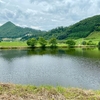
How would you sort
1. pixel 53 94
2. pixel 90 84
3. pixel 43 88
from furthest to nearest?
pixel 90 84, pixel 43 88, pixel 53 94

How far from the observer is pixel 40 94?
13.0 meters

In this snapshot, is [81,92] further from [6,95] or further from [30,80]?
[30,80]

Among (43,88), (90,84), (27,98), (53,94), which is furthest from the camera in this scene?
(90,84)

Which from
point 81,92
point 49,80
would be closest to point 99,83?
point 49,80

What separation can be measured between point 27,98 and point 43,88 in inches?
79.6

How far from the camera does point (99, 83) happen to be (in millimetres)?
35844

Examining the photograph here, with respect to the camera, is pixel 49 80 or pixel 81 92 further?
pixel 49 80

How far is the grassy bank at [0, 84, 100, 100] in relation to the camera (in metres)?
12.3

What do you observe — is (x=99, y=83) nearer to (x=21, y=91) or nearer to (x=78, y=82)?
(x=78, y=82)

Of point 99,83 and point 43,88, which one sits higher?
point 43,88

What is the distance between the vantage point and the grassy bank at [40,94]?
483 inches

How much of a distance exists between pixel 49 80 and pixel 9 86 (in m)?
25.2

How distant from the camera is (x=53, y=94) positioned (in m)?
13.0

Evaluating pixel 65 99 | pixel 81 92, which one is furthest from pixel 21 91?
pixel 81 92
